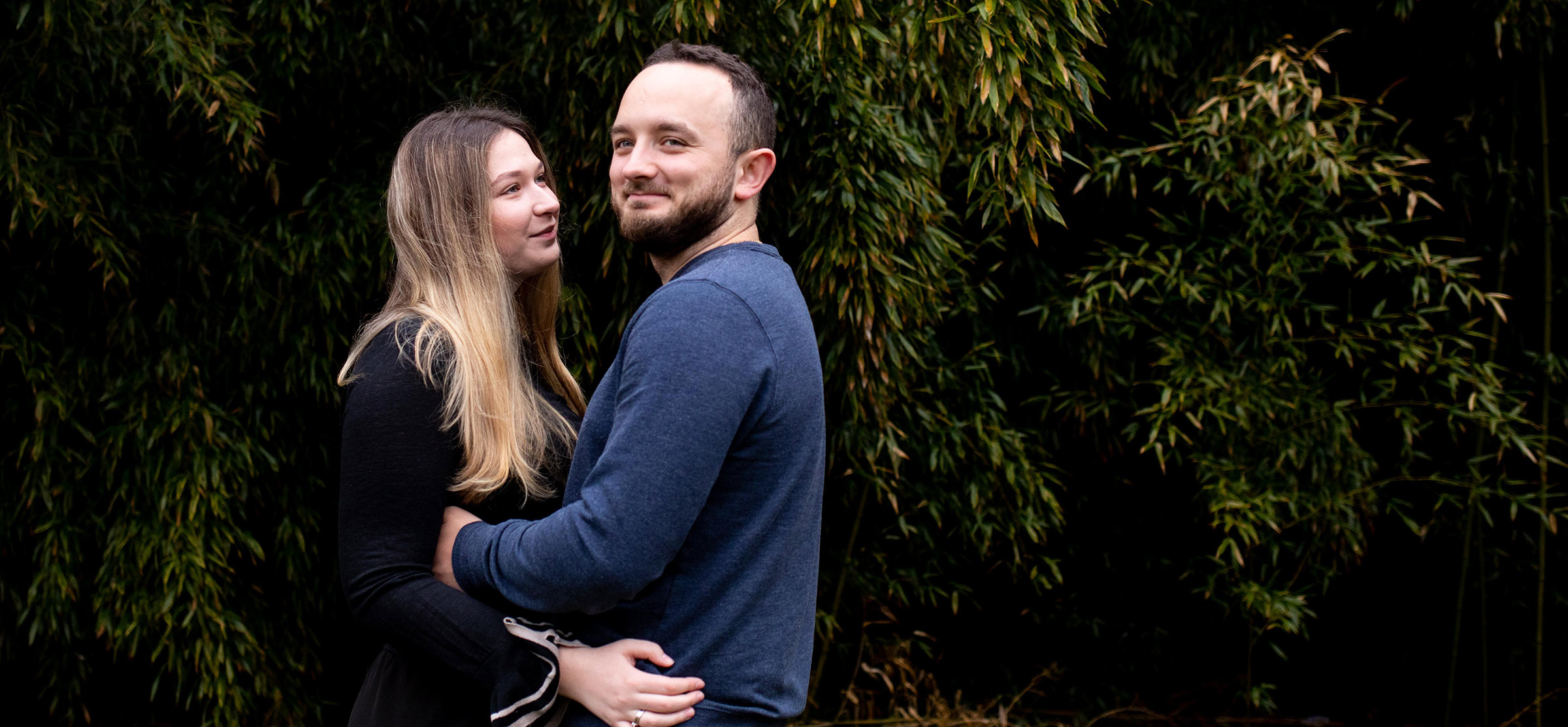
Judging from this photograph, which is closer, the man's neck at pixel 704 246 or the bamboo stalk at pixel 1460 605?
the man's neck at pixel 704 246

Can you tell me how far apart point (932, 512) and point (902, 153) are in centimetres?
105

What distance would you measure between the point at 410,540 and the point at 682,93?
577 mm

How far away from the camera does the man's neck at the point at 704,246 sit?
1.14 metres

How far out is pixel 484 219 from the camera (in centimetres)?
137

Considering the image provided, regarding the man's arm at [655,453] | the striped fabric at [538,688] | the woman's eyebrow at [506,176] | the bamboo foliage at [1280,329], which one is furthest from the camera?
the bamboo foliage at [1280,329]

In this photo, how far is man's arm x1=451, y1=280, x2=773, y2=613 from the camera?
37.6 inches

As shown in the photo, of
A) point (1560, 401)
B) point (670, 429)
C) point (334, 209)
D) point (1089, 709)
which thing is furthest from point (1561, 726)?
point (334, 209)

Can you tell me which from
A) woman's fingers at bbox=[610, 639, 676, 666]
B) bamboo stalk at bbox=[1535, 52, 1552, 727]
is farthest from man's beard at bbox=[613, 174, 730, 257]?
bamboo stalk at bbox=[1535, 52, 1552, 727]

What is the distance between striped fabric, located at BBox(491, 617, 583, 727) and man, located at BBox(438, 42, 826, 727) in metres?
0.04

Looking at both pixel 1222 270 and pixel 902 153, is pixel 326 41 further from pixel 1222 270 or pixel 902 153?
pixel 1222 270

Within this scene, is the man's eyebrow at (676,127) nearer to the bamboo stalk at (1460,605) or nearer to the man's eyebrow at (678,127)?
the man's eyebrow at (678,127)

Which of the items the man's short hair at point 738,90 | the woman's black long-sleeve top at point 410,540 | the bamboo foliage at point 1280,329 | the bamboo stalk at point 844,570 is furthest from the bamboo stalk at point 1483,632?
the woman's black long-sleeve top at point 410,540

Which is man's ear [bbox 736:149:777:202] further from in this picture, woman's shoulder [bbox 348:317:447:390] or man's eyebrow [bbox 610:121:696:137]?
woman's shoulder [bbox 348:317:447:390]

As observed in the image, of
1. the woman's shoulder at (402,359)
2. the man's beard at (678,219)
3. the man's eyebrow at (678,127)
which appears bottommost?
the woman's shoulder at (402,359)
